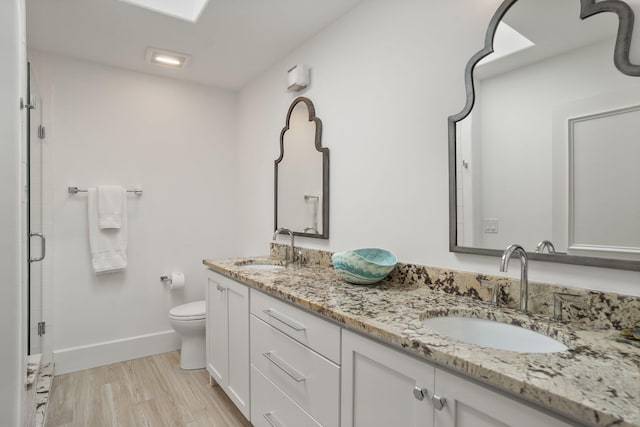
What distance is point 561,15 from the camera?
1.20 metres

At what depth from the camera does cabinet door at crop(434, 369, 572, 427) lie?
720mm

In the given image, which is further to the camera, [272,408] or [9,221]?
[272,408]

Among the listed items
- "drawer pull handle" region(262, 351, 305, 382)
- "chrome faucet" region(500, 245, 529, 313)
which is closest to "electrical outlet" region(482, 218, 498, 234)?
"chrome faucet" region(500, 245, 529, 313)

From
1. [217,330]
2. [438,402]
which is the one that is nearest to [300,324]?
→ [438,402]

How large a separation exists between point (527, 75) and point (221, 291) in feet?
6.24

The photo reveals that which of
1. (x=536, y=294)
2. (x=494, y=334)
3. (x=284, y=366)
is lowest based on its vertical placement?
(x=284, y=366)

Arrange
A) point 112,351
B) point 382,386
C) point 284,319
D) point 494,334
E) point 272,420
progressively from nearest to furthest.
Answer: point 382,386 → point 494,334 → point 284,319 → point 272,420 → point 112,351

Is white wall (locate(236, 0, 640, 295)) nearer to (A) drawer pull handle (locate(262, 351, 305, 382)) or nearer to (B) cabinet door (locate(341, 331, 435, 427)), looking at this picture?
(B) cabinet door (locate(341, 331, 435, 427))

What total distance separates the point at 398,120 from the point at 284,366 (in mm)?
1268

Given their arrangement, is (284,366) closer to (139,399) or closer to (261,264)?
(261,264)

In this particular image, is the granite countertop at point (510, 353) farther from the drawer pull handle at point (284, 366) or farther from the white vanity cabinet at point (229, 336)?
the white vanity cabinet at point (229, 336)

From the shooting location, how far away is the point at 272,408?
5.45ft

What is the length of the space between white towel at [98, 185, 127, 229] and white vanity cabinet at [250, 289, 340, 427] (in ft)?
5.25

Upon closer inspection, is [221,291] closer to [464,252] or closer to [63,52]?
[464,252]
